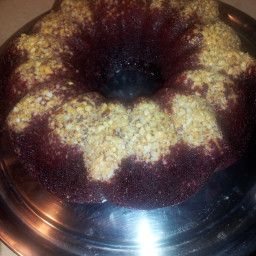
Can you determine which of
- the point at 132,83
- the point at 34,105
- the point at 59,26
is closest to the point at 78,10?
the point at 59,26

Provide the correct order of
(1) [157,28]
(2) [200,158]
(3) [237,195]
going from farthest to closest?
(1) [157,28] → (3) [237,195] → (2) [200,158]

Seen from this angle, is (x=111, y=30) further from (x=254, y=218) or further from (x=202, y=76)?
(x=254, y=218)

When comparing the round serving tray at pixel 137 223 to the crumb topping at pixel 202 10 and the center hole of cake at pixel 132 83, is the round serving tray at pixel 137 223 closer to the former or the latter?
the center hole of cake at pixel 132 83

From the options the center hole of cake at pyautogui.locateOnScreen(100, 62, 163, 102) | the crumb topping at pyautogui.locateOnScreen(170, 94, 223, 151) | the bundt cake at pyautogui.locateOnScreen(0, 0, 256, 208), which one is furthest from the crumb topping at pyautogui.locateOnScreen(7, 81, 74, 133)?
the crumb topping at pyautogui.locateOnScreen(170, 94, 223, 151)

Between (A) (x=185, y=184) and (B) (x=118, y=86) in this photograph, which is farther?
(B) (x=118, y=86)

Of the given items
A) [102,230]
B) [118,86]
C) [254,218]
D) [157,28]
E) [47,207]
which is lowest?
[254,218]

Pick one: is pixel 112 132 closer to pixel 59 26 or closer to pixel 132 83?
pixel 132 83

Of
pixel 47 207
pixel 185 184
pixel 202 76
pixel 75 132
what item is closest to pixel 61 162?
pixel 75 132
